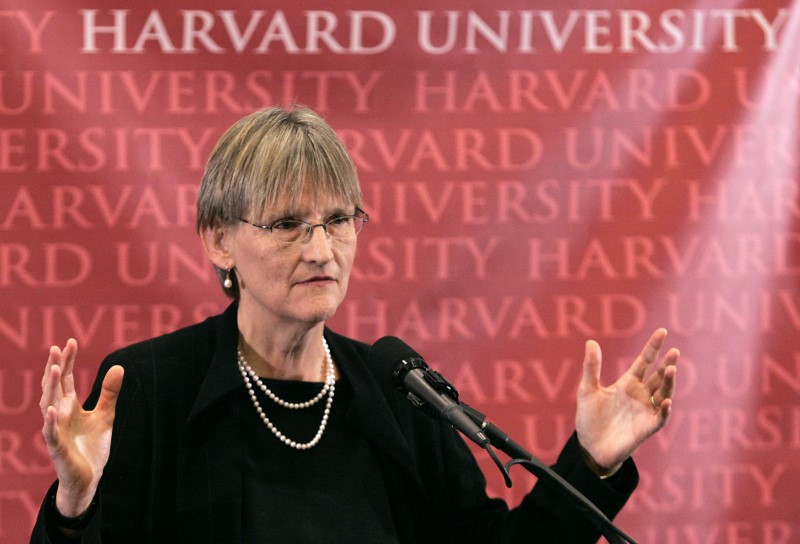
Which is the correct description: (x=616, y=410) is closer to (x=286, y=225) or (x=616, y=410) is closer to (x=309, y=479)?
(x=309, y=479)

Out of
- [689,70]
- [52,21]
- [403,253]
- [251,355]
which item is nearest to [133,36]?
[52,21]

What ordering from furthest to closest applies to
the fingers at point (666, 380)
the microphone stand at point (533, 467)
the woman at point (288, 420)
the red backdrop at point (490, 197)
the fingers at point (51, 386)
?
the red backdrop at point (490, 197) → the woman at point (288, 420) → the fingers at point (666, 380) → the fingers at point (51, 386) → the microphone stand at point (533, 467)

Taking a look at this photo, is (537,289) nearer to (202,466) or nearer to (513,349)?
(513,349)

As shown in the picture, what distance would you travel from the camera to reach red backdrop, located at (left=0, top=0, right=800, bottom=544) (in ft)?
8.32

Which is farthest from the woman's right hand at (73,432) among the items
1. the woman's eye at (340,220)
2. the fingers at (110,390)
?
the woman's eye at (340,220)

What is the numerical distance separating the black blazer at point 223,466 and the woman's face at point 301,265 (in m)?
0.15

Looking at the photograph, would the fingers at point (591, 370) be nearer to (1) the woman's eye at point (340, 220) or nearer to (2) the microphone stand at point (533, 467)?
(2) the microphone stand at point (533, 467)

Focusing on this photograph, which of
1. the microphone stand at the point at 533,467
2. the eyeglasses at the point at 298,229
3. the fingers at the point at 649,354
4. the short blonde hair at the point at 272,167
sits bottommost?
the microphone stand at the point at 533,467

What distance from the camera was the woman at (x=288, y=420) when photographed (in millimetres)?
1709

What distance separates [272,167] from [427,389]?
57 cm

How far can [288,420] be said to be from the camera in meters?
1.88

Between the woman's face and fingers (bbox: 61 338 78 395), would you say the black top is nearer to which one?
the woman's face

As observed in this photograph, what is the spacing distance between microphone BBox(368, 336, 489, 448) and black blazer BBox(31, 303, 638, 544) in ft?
0.19

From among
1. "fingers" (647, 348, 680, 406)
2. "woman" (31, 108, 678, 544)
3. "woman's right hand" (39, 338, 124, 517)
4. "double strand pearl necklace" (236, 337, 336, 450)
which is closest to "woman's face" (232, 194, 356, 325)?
"woman" (31, 108, 678, 544)
